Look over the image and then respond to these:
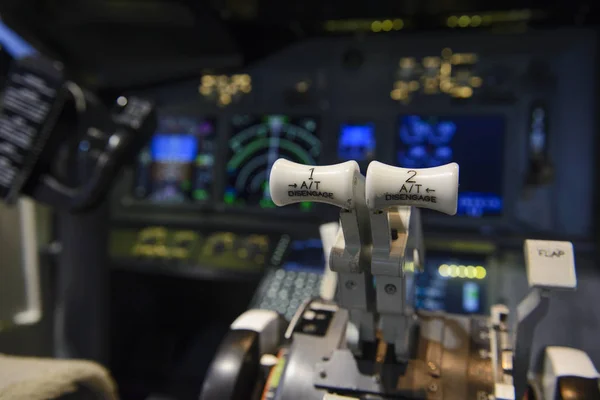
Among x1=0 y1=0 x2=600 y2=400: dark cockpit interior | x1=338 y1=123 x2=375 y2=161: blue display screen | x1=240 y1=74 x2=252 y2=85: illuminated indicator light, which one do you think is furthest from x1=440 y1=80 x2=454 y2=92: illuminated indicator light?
x1=240 y1=74 x2=252 y2=85: illuminated indicator light

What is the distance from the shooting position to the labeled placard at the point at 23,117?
1.45 m

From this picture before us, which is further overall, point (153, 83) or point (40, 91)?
point (153, 83)

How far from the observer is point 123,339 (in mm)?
2264

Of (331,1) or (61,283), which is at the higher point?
(331,1)

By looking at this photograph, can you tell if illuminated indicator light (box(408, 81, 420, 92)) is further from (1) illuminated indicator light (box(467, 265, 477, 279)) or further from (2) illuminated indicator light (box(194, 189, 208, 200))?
(2) illuminated indicator light (box(194, 189, 208, 200))

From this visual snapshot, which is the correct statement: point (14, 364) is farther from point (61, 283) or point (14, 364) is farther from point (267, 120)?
point (267, 120)

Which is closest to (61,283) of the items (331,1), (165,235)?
(165,235)

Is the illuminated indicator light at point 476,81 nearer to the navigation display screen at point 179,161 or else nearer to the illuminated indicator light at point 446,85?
the illuminated indicator light at point 446,85

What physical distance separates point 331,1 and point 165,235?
107 centimetres

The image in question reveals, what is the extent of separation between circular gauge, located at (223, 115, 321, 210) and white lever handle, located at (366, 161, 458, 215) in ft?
4.44

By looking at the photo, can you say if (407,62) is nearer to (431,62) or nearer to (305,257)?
(431,62)

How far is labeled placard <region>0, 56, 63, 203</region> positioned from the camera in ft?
4.75

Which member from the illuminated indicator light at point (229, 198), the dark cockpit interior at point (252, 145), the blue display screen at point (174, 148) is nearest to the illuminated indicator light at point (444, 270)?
the dark cockpit interior at point (252, 145)

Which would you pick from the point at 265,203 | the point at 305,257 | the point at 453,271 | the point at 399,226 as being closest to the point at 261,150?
the point at 265,203
